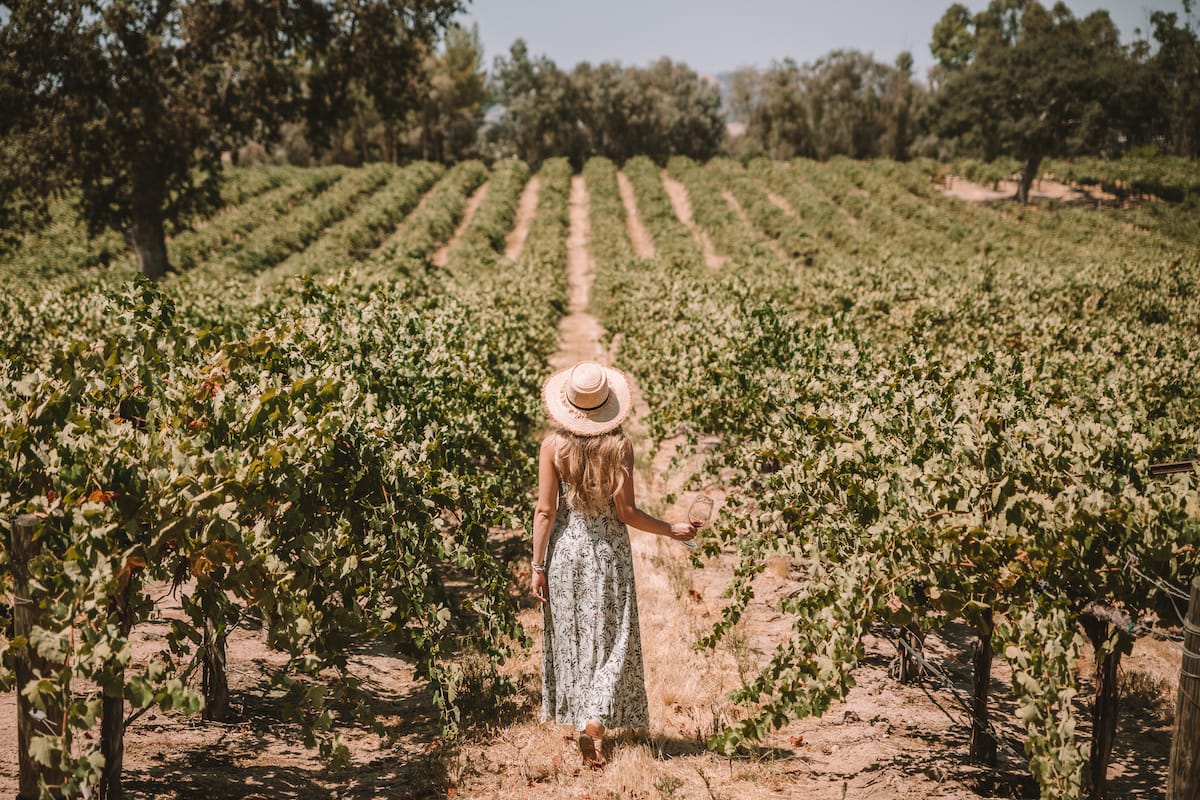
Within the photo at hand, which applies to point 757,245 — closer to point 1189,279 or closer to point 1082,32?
point 1189,279

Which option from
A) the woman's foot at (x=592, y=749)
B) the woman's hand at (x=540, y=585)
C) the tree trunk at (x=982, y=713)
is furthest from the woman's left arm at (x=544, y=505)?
the tree trunk at (x=982, y=713)

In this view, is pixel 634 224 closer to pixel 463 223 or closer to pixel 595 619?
pixel 463 223

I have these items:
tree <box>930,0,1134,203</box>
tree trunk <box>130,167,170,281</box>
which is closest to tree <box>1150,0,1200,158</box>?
tree <box>930,0,1134,203</box>

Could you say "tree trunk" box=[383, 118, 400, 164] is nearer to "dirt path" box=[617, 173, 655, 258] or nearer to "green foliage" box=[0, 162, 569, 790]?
"dirt path" box=[617, 173, 655, 258]

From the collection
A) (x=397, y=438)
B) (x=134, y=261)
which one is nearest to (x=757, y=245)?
(x=134, y=261)

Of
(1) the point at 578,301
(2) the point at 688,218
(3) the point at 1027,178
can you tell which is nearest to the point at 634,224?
(2) the point at 688,218

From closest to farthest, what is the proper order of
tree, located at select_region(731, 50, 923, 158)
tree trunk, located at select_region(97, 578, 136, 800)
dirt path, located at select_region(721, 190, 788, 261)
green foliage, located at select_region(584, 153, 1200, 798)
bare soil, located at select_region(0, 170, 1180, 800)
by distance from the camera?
green foliage, located at select_region(584, 153, 1200, 798) < tree trunk, located at select_region(97, 578, 136, 800) < bare soil, located at select_region(0, 170, 1180, 800) < dirt path, located at select_region(721, 190, 788, 261) < tree, located at select_region(731, 50, 923, 158)

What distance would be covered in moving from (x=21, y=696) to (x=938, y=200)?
48668 millimetres

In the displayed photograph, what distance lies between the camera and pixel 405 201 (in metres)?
43.4

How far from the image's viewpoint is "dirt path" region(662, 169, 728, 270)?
1334 inches

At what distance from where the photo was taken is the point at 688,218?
1730 inches

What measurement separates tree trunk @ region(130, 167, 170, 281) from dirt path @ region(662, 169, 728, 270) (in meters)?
16.4

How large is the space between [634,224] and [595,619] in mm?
39117

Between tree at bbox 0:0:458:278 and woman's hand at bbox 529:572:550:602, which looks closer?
woman's hand at bbox 529:572:550:602
